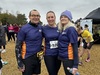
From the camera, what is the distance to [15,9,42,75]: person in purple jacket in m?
4.26

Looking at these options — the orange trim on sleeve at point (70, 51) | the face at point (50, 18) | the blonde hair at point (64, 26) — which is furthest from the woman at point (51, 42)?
the orange trim on sleeve at point (70, 51)

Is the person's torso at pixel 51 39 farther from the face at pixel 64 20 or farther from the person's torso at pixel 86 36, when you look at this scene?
the person's torso at pixel 86 36

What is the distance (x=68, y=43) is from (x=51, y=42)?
0.41 m

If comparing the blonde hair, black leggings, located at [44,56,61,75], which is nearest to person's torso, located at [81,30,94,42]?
black leggings, located at [44,56,61,75]

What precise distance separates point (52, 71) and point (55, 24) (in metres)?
0.90

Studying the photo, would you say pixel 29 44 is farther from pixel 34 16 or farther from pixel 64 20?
pixel 64 20

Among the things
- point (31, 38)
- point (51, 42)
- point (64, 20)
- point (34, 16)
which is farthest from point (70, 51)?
point (34, 16)

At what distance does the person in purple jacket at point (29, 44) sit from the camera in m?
4.26

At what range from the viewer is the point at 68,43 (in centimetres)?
414

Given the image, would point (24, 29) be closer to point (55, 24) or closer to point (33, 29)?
point (33, 29)

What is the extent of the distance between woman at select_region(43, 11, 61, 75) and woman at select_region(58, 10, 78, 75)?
0.56 ft

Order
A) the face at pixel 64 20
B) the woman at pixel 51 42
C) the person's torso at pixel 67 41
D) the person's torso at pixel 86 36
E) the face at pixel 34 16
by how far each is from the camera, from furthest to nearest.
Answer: the person's torso at pixel 86 36
the woman at pixel 51 42
the face at pixel 34 16
the face at pixel 64 20
the person's torso at pixel 67 41

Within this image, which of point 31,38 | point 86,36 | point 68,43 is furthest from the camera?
point 86,36

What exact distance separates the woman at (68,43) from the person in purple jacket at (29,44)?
0.44 metres
